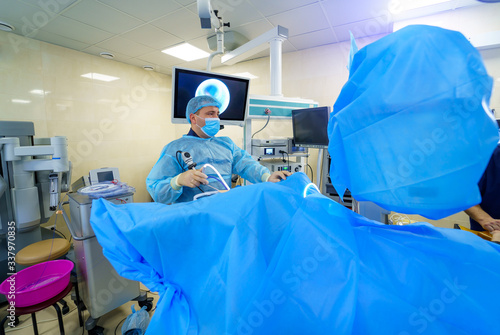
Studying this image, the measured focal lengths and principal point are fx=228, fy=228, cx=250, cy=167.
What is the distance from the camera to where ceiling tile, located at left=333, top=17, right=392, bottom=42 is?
107 inches

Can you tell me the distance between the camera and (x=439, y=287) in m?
0.37

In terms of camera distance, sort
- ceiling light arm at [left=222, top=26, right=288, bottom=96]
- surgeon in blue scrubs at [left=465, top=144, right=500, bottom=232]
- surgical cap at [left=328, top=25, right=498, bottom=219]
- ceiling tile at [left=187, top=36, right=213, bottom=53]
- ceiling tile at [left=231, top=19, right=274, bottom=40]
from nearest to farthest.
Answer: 1. surgical cap at [left=328, top=25, right=498, bottom=219]
2. surgeon in blue scrubs at [left=465, top=144, right=500, bottom=232]
3. ceiling light arm at [left=222, top=26, right=288, bottom=96]
4. ceiling tile at [left=231, top=19, right=274, bottom=40]
5. ceiling tile at [left=187, top=36, right=213, bottom=53]

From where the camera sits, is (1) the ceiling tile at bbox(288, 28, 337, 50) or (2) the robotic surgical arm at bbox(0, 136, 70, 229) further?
(1) the ceiling tile at bbox(288, 28, 337, 50)

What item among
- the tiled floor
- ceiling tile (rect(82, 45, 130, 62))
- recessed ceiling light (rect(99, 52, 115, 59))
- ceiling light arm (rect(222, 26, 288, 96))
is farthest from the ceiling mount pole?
recessed ceiling light (rect(99, 52, 115, 59))

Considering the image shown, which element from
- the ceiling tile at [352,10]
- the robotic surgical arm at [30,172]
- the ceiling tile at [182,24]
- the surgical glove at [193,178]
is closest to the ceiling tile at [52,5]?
the ceiling tile at [182,24]

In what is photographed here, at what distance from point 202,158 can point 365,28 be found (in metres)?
2.80

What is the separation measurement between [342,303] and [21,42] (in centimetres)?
431

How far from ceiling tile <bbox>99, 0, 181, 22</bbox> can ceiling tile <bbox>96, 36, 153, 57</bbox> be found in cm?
77

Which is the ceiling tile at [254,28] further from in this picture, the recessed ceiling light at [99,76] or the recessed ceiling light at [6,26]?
the recessed ceiling light at [6,26]

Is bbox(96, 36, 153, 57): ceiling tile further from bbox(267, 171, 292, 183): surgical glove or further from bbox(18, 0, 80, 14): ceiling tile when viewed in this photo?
bbox(267, 171, 292, 183): surgical glove

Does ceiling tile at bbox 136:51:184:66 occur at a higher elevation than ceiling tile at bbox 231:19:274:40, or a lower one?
lower

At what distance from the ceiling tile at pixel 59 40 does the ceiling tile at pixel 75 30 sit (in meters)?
0.11

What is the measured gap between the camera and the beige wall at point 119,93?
109 inches

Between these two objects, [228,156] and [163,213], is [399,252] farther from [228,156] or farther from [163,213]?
[228,156]
